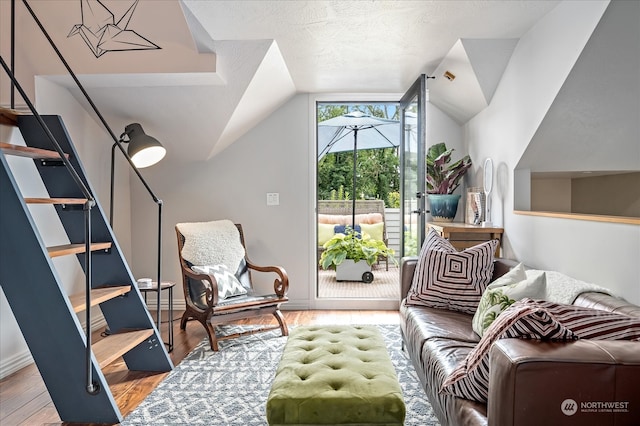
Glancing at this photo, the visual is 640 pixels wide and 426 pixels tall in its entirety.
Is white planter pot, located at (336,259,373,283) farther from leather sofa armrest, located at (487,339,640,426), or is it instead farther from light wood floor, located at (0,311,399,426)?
leather sofa armrest, located at (487,339,640,426)

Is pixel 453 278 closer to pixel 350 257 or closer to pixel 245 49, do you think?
pixel 245 49

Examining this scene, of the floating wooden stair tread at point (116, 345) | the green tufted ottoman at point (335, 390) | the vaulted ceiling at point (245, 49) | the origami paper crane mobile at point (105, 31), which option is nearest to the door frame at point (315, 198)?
the vaulted ceiling at point (245, 49)

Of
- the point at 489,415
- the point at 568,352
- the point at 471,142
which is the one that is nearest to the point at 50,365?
the point at 489,415

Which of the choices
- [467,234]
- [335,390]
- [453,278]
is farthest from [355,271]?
[335,390]

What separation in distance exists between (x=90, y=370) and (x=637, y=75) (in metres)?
3.09

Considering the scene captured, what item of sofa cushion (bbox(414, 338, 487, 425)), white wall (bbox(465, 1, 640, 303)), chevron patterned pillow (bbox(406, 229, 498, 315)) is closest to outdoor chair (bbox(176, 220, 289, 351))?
chevron patterned pillow (bbox(406, 229, 498, 315))

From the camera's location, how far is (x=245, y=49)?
3406 mm

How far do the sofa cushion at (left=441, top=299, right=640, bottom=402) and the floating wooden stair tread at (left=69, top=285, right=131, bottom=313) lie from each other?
182cm

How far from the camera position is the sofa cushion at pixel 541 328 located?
4.08 ft

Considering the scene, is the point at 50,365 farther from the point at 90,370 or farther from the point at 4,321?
the point at 4,321

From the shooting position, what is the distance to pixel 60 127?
273 centimetres

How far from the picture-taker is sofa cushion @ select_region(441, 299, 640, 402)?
1.24 metres

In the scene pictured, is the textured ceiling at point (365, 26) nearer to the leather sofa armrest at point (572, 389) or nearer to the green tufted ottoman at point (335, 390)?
the green tufted ottoman at point (335, 390)

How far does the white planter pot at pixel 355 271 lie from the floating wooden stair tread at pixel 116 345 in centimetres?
358
